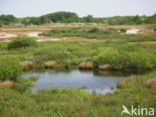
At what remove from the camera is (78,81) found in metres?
24.5

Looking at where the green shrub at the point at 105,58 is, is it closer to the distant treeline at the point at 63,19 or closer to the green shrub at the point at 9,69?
the green shrub at the point at 9,69

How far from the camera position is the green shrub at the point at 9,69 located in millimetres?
22031

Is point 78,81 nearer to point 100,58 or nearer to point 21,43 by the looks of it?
point 100,58

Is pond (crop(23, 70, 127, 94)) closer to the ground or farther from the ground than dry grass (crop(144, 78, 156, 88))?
closer to the ground

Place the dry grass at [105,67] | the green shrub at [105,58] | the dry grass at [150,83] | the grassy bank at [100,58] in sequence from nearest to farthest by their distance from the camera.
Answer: the dry grass at [150,83] → the grassy bank at [100,58] → the dry grass at [105,67] → the green shrub at [105,58]

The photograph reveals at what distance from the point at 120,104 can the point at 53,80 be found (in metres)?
13.9

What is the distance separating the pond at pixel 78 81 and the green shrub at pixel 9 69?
2.27 meters

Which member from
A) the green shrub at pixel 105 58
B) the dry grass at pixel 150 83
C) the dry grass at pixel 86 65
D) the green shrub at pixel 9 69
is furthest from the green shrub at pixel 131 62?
the green shrub at pixel 9 69

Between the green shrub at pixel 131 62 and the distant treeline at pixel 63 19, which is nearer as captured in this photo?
the green shrub at pixel 131 62

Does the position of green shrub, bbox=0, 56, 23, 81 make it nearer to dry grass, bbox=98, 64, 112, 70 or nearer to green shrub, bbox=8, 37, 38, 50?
dry grass, bbox=98, 64, 112, 70

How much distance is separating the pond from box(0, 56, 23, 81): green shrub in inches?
89.2

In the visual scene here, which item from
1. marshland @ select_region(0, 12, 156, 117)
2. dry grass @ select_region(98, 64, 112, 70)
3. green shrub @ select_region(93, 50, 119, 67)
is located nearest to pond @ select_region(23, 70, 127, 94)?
marshland @ select_region(0, 12, 156, 117)

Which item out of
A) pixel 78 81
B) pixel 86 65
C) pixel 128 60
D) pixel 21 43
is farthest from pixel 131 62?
pixel 21 43

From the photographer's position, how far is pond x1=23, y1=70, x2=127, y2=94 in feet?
70.8
